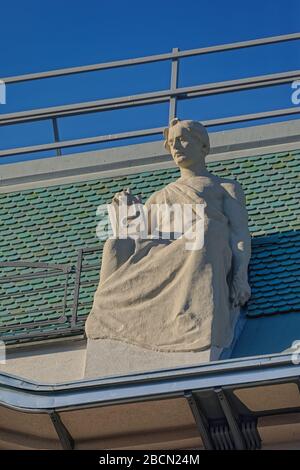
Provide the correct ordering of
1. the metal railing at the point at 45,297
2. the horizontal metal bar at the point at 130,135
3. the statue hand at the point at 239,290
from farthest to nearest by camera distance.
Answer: the horizontal metal bar at the point at 130,135 → the metal railing at the point at 45,297 → the statue hand at the point at 239,290

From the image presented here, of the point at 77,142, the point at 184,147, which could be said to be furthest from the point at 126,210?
the point at 77,142

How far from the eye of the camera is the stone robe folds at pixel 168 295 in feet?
60.7

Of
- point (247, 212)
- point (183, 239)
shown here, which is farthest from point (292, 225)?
point (183, 239)

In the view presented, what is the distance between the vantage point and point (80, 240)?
21359 mm

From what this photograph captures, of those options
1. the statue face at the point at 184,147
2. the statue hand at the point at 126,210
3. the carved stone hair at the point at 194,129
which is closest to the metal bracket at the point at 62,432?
the statue hand at the point at 126,210

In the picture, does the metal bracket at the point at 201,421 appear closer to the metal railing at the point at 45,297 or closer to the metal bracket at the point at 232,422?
the metal bracket at the point at 232,422

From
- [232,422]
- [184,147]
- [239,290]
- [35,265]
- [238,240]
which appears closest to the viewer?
[232,422]

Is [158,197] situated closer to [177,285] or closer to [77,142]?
[177,285]

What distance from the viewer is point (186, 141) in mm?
20219

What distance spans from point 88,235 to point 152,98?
3053 millimetres

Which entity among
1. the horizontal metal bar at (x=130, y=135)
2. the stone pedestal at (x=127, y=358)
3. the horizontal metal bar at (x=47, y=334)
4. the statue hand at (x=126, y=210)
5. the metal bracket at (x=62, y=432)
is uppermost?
the horizontal metal bar at (x=130, y=135)

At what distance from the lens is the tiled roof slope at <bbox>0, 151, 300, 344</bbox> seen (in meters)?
20.0

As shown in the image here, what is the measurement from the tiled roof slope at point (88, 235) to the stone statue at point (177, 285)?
60 centimetres

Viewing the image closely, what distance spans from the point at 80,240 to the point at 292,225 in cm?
225
